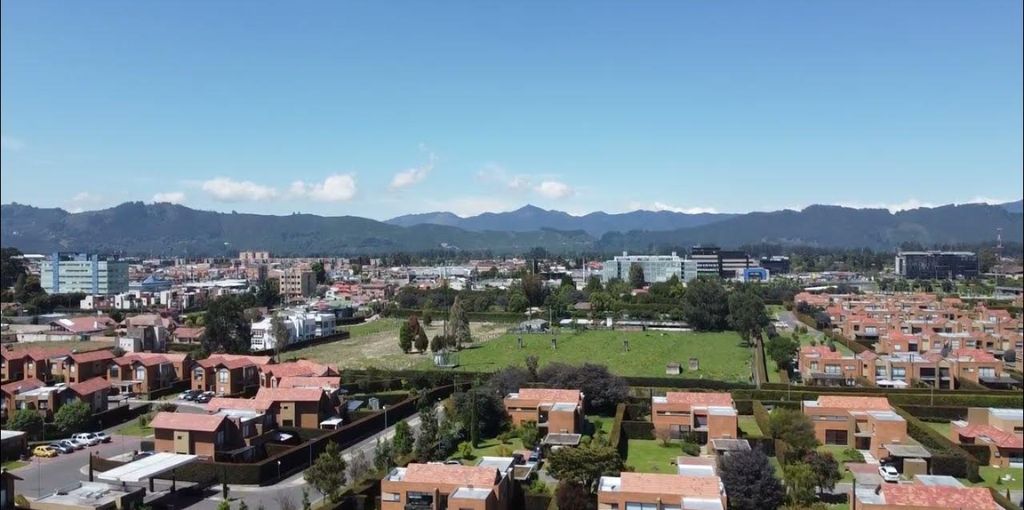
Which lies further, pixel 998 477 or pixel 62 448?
pixel 62 448

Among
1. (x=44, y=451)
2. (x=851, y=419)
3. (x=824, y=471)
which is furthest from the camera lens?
(x=851, y=419)

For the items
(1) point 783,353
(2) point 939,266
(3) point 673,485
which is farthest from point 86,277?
(2) point 939,266

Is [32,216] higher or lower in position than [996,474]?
higher

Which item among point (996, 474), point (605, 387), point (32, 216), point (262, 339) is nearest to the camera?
point (996, 474)

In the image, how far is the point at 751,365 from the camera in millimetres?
24203

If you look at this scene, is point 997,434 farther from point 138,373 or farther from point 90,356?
point 90,356

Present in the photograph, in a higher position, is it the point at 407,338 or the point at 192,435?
the point at 407,338

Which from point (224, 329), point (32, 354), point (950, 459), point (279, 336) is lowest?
point (950, 459)

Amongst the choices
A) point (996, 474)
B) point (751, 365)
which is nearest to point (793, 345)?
point (751, 365)

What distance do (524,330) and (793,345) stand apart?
13065mm

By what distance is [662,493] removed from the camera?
10219 mm

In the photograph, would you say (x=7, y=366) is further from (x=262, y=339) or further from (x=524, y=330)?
(x=524, y=330)

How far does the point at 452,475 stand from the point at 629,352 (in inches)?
663

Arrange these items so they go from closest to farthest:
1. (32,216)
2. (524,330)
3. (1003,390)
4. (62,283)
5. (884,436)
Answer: (884,436)
(1003,390)
(524,330)
(62,283)
(32,216)
